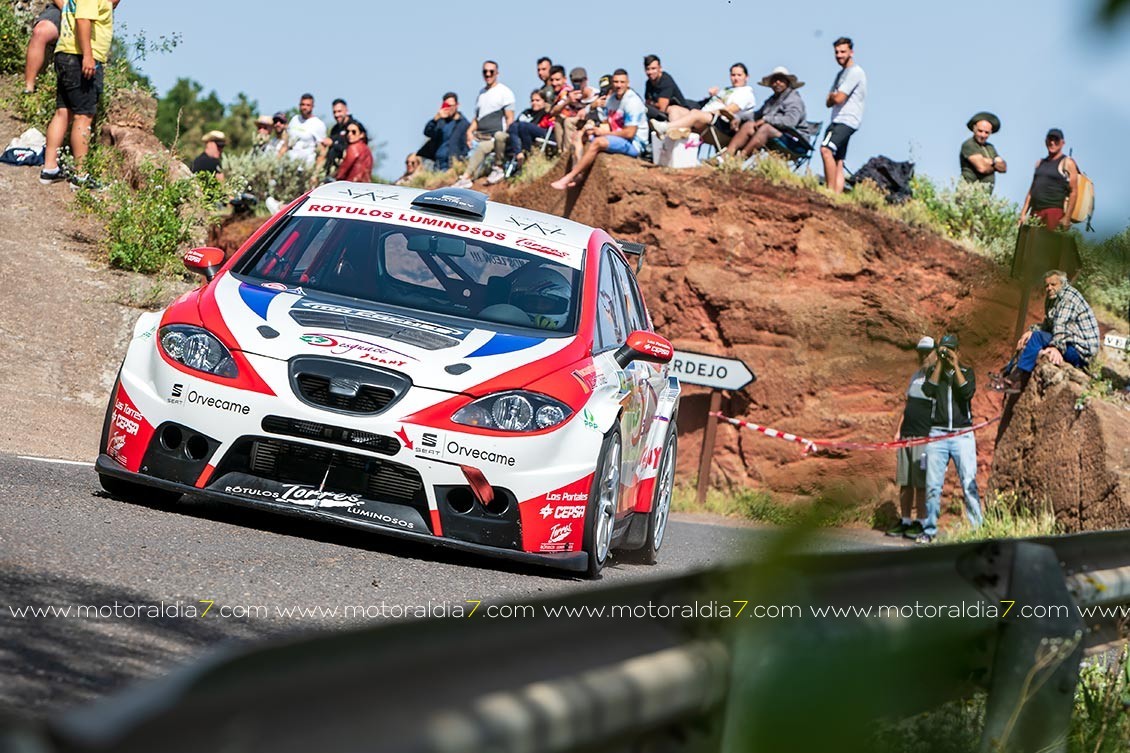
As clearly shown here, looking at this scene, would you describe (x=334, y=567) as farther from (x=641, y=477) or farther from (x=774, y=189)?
(x=774, y=189)

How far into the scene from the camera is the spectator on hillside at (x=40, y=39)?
17.9 metres

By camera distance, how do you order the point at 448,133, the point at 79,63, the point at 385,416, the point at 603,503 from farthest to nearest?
the point at 448,133 → the point at 79,63 → the point at 603,503 → the point at 385,416

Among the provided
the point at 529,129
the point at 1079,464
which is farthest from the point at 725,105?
the point at 529,129

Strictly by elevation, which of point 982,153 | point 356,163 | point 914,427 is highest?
point 982,153

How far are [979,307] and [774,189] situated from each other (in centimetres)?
2040

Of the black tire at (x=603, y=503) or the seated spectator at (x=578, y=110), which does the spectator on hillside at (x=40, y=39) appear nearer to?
the seated spectator at (x=578, y=110)

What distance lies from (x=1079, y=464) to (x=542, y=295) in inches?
309

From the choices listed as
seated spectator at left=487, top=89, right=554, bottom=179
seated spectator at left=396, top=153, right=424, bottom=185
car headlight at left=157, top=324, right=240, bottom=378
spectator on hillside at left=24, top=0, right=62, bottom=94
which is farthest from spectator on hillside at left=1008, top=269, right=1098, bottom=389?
seated spectator at left=396, top=153, right=424, bottom=185

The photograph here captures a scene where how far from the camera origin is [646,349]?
730 cm

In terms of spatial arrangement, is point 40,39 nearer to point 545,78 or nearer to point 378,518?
point 545,78

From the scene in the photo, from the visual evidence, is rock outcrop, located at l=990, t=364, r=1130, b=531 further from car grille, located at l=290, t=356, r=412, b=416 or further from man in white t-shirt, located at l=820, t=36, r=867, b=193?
man in white t-shirt, located at l=820, t=36, r=867, b=193

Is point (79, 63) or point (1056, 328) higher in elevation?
point (79, 63)

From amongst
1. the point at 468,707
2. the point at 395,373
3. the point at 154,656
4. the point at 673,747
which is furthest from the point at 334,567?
the point at 468,707

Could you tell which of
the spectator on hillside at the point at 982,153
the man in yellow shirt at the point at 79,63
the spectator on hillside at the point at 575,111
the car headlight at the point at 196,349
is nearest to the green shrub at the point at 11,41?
the man in yellow shirt at the point at 79,63
